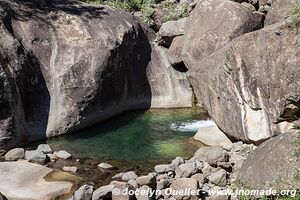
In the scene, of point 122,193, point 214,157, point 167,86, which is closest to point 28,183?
point 122,193

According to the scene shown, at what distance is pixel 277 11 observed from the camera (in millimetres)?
16641

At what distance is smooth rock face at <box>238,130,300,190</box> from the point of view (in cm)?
866

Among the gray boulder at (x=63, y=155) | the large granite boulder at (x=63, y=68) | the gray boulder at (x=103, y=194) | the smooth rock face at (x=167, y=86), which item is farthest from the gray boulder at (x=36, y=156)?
the smooth rock face at (x=167, y=86)

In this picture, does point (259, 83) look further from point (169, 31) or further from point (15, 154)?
point (169, 31)

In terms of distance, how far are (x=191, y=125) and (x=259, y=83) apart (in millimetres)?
5422

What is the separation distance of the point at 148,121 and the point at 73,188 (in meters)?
7.03

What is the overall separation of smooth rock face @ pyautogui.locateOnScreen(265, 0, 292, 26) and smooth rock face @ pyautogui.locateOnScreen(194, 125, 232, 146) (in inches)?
191

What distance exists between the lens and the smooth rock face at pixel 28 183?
A: 35.3ft

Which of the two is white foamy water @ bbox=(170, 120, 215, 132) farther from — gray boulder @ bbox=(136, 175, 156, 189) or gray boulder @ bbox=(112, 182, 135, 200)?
gray boulder @ bbox=(112, 182, 135, 200)

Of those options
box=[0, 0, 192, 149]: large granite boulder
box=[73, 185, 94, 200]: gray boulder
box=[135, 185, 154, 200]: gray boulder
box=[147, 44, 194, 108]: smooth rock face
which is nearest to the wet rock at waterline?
box=[73, 185, 94, 200]: gray boulder

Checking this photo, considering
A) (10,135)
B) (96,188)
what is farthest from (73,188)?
(10,135)

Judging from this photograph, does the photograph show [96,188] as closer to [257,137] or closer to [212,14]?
[257,137]

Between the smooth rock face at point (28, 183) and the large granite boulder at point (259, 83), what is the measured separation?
541 centimetres

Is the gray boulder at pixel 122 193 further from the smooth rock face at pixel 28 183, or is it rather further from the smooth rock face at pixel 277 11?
the smooth rock face at pixel 277 11
